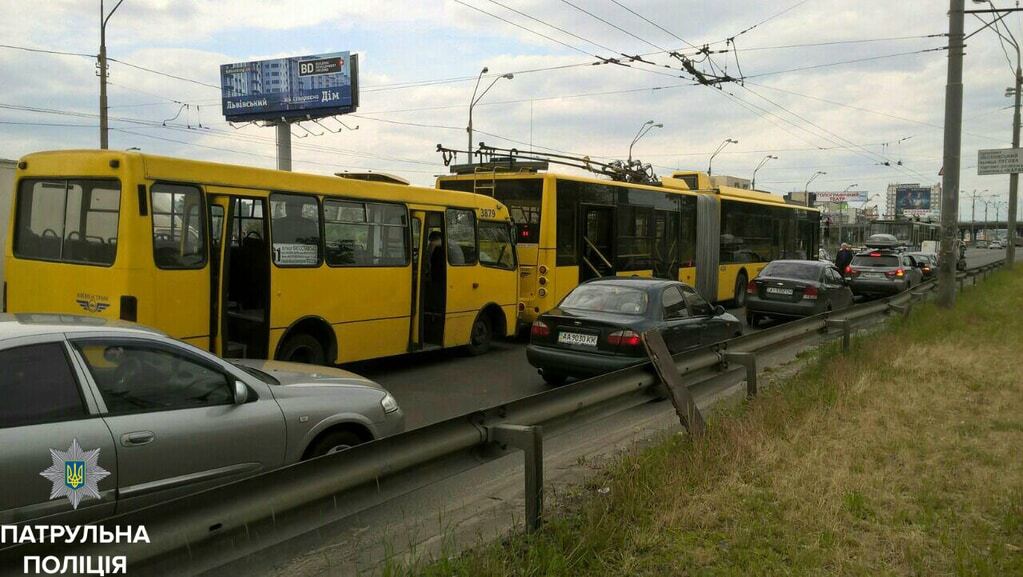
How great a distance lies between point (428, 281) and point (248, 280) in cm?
340

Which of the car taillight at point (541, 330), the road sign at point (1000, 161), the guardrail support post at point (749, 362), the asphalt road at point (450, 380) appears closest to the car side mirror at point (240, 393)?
the asphalt road at point (450, 380)

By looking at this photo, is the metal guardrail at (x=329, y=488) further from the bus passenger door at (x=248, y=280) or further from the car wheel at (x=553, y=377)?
the bus passenger door at (x=248, y=280)

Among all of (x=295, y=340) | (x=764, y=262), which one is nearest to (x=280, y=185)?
(x=295, y=340)

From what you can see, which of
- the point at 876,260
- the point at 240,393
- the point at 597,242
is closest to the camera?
the point at 240,393

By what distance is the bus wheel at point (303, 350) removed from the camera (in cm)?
947

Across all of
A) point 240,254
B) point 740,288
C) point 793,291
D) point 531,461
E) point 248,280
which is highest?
point 240,254

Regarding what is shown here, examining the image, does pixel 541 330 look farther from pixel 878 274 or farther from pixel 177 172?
pixel 878 274

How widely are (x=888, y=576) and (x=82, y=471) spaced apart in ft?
13.3

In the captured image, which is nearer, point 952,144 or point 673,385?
point 673,385

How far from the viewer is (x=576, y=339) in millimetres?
9625

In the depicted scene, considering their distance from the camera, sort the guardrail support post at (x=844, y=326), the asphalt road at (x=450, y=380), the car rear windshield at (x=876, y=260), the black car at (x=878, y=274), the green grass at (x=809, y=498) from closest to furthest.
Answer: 1. the green grass at (x=809, y=498)
2. the asphalt road at (x=450, y=380)
3. the guardrail support post at (x=844, y=326)
4. the black car at (x=878, y=274)
5. the car rear windshield at (x=876, y=260)

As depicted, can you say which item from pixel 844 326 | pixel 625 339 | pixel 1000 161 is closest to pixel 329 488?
pixel 625 339

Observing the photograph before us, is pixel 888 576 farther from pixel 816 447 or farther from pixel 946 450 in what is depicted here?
pixel 946 450

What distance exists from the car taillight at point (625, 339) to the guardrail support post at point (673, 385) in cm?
306
